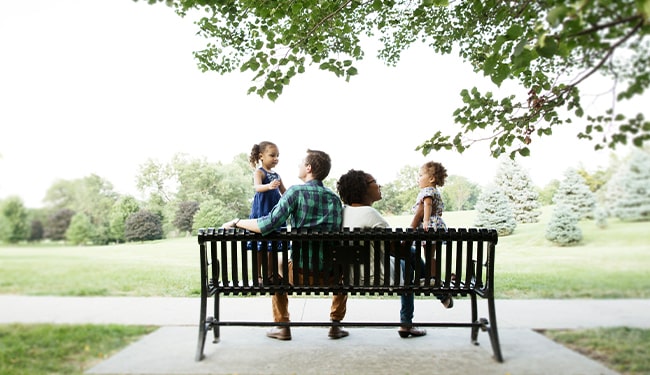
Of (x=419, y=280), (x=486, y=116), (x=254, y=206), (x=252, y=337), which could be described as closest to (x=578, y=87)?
(x=486, y=116)

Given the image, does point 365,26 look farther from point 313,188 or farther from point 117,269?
point 117,269

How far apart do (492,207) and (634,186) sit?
2.80 meters

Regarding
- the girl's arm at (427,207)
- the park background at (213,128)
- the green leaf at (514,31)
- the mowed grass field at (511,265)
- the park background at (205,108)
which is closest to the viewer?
the green leaf at (514,31)

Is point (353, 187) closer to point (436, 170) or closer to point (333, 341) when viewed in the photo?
point (436, 170)

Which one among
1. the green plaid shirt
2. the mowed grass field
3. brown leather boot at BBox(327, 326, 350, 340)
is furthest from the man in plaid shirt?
the mowed grass field

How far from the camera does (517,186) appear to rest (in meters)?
7.30

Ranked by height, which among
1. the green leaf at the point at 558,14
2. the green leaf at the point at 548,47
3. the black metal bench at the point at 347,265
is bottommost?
the black metal bench at the point at 347,265

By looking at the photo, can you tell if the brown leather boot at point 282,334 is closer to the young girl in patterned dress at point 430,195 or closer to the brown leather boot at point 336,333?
the brown leather boot at point 336,333

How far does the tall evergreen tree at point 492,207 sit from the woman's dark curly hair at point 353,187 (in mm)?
4574

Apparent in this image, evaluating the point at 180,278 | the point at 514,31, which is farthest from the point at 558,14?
the point at 180,278

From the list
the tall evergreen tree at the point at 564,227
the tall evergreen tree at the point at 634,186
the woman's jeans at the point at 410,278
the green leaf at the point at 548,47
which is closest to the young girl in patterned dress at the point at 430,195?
the woman's jeans at the point at 410,278

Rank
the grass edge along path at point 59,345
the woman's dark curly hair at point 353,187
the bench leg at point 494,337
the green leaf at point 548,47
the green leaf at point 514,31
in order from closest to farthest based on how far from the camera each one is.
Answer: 1. the green leaf at point 548,47
2. the green leaf at point 514,31
3. the bench leg at point 494,337
4. the grass edge along path at point 59,345
5. the woman's dark curly hair at point 353,187

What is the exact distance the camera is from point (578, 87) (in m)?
2.77

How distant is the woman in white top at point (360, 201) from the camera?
9.01 feet
